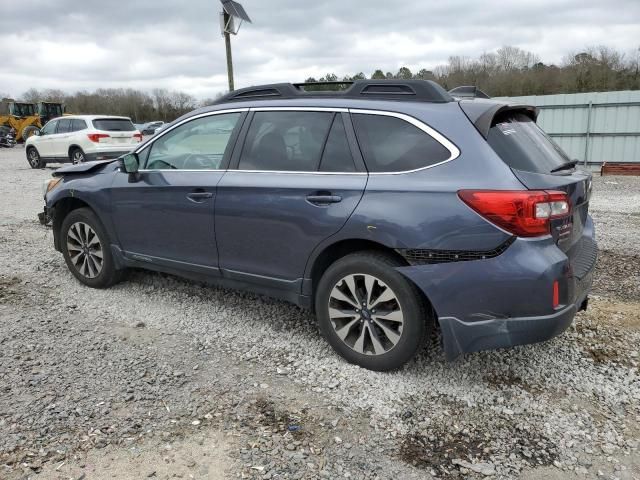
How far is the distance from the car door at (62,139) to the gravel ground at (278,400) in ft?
48.6

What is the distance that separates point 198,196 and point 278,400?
1.70m

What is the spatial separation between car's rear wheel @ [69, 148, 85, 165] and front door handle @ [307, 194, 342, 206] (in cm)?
1603

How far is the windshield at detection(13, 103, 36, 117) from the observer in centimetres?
3606

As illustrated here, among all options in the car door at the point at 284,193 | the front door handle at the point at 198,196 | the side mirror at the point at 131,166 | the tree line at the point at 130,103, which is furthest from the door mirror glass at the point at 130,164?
the tree line at the point at 130,103

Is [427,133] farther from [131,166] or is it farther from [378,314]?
[131,166]

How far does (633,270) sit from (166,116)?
209ft

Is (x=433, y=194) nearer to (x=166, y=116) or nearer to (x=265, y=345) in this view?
(x=265, y=345)

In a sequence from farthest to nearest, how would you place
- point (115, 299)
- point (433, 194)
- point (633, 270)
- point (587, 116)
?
1. point (587, 116)
2. point (633, 270)
3. point (115, 299)
4. point (433, 194)

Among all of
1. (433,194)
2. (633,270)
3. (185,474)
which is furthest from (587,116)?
(185,474)

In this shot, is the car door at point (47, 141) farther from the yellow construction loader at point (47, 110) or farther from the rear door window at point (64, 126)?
the yellow construction loader at point (47, 110)

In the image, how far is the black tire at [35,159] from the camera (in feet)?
63.0

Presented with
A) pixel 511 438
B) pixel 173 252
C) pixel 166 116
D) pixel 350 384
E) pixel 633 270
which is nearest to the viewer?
pixel 511 438

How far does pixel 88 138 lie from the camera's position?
56.3 feet

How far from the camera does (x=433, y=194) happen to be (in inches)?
120
